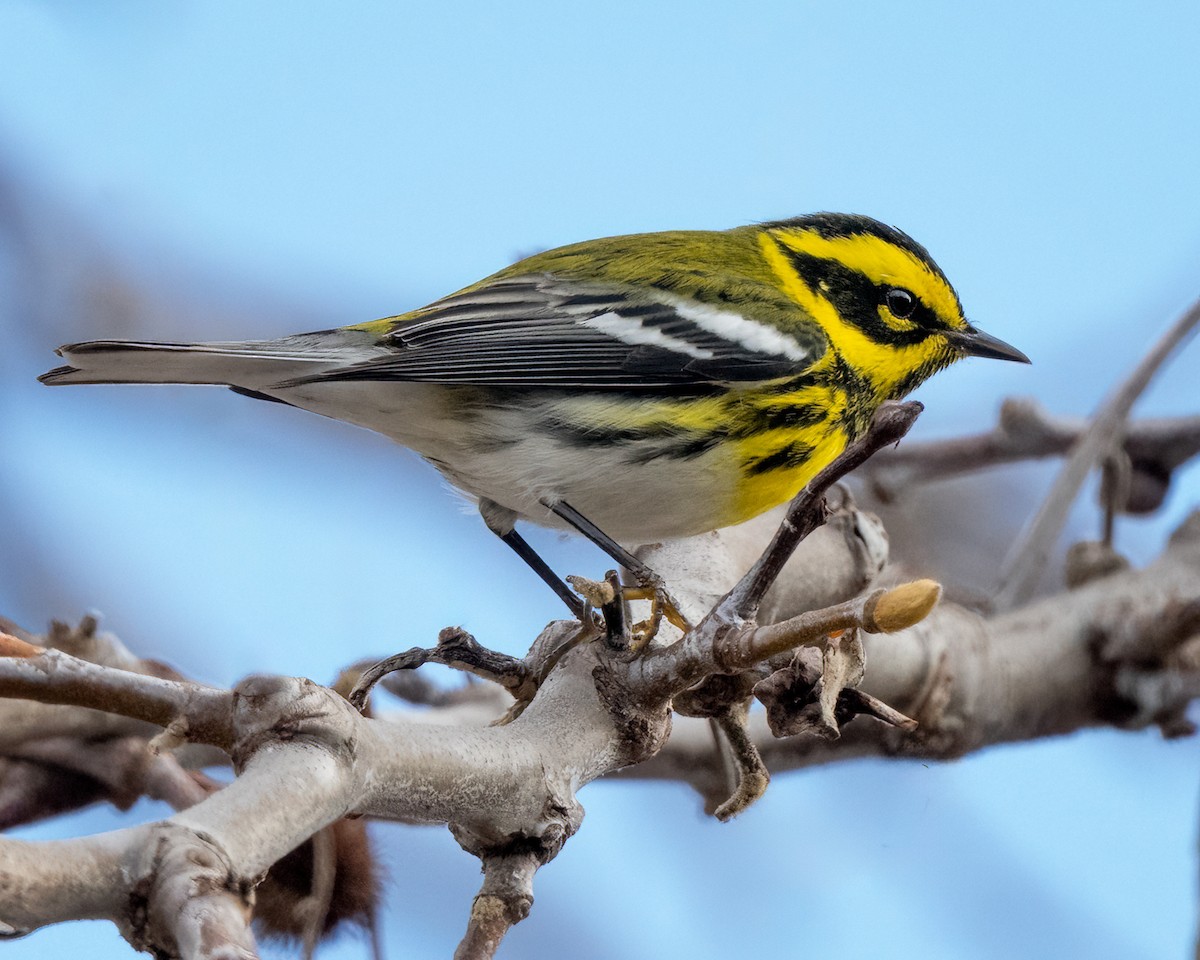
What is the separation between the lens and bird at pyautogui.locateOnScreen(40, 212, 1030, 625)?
326 cm

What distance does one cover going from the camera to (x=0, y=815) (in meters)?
2.51

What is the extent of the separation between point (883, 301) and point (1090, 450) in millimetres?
796

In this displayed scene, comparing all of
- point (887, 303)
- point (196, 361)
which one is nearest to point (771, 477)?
point (887, 303)

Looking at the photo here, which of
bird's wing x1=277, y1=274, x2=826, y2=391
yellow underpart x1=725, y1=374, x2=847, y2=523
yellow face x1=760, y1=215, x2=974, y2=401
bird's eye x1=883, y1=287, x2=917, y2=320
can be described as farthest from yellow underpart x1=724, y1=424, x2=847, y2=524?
bird's eye x1=883, y1=287, x2=917, y2=320

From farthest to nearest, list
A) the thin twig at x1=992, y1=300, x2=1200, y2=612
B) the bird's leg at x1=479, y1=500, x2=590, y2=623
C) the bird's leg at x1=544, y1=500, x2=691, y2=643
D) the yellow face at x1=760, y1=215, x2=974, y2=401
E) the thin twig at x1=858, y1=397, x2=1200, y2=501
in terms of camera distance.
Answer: the thin twig at x1=858, y1=397, x2=1200, y2=501 → the thin twig at x1=992, y1=300, x2=1200, y2=612 → the yellow face at x1=760, y1=215, x2=974, y2=401 → the bird's leg at x1=479, y1=500, x2=590, y2=623 → the bird's leg at x1=544, y1=500, x2=691, y2=643

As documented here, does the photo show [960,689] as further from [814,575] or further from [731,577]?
[731,577]

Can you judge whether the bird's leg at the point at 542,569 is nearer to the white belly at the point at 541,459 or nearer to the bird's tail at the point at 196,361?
the white belly at the point at 541,459

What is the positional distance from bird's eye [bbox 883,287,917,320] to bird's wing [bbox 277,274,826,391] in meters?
0.42

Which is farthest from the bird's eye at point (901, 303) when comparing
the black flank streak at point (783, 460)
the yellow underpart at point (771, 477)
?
the black flank streak at point (783, 460)

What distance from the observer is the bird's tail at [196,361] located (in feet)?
9.82

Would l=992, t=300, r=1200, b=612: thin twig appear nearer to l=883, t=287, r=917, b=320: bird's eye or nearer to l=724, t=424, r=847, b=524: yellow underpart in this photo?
l=883, t=287, r=917, b=320: bird's eye

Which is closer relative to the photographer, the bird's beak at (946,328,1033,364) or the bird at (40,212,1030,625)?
the bird at (40,212,1030,625)

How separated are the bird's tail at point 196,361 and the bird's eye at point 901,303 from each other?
5.29ft

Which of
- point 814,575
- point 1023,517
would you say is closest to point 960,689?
point 814,575
